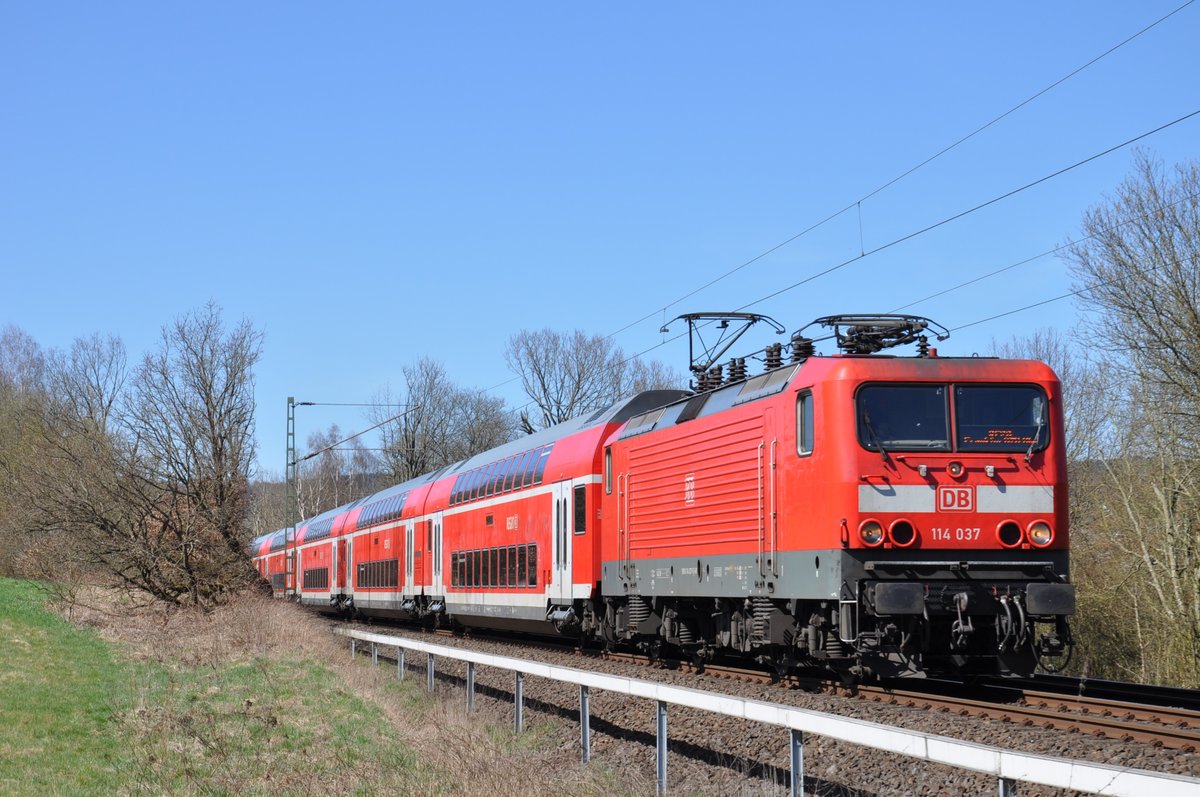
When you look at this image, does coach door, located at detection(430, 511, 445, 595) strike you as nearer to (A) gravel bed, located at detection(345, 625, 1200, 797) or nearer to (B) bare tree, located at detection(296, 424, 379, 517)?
(A) gravel bed, located at detection(345, 625, 1200, 797)

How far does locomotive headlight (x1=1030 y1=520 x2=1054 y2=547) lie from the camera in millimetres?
13016

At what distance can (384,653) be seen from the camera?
24.7 meters

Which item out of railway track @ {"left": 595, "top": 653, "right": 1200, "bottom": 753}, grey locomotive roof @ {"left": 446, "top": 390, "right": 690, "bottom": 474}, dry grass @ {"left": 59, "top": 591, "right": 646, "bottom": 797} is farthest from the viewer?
grey locomotive roof @ {"left": 446, "top": 390, "right": 690, "bottom": 474}

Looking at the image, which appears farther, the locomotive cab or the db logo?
the db logo

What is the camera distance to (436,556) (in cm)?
3241

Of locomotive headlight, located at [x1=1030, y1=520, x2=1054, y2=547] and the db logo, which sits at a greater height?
the db logo

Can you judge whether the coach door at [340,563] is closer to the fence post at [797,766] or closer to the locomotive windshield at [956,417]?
the locomotive windshield at [956,417]

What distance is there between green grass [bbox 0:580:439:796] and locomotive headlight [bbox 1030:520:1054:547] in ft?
21.9

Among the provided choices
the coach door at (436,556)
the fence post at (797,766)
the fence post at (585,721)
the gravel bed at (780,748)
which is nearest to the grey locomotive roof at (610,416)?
the coach door at (436,556)

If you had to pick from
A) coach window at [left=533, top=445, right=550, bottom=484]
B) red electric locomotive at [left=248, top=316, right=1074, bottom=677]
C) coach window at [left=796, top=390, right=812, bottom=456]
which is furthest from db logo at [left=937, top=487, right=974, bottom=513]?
coach window at [left=533, top=445, right=550, bottom=484]

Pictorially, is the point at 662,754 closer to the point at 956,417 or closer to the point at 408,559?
the point at 956,417

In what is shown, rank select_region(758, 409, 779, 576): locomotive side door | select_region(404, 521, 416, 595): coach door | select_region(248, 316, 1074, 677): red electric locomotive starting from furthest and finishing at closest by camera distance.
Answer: select_region(404, 521, 416, 595): coach door
select_region(758, 409, 779, 576): locomotive side door
select_region(248, 316, 1074, 677): red electric locomotive

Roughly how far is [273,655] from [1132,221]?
18.4 m

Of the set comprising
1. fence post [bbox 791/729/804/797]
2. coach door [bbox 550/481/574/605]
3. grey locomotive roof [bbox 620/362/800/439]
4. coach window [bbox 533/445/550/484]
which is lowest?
fence post [bbox 791/729/804/797]
